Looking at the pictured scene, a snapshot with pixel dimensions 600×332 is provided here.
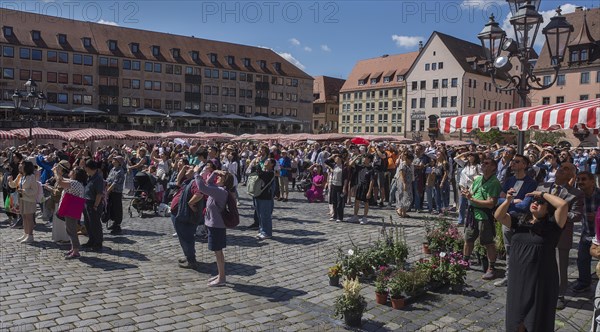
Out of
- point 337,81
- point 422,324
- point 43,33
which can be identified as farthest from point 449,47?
point 422,324

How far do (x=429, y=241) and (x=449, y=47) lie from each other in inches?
2468

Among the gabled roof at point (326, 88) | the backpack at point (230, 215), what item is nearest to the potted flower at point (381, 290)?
the backpack at point (230, 215)

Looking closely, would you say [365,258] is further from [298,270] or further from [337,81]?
[337,81]

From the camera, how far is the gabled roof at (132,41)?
55750mm

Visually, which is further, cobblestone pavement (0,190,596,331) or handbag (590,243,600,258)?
cobblestone pavement (0,190,596,331)

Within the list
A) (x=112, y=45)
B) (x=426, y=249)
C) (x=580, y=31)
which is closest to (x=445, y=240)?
(x=426, y=249)

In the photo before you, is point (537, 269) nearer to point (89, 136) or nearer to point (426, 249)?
point (426, 249)

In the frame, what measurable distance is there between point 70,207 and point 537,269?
739 centimetres

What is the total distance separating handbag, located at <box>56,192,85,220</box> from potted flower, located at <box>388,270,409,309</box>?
18.3 ft

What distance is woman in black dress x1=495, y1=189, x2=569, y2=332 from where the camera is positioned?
15.6 ft

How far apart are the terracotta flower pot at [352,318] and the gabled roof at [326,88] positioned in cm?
8580

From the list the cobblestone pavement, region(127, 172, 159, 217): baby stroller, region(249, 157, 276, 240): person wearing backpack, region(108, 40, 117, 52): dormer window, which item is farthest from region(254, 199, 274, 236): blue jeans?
region(108, 40, 117, 52): dormer window

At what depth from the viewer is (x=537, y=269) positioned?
477 centimetres

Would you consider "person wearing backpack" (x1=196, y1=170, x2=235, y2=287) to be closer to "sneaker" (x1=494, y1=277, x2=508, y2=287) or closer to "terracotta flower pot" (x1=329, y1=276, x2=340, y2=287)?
"terracotta flower pot" (x1=329, y1=276, x2=340, y2=287)
